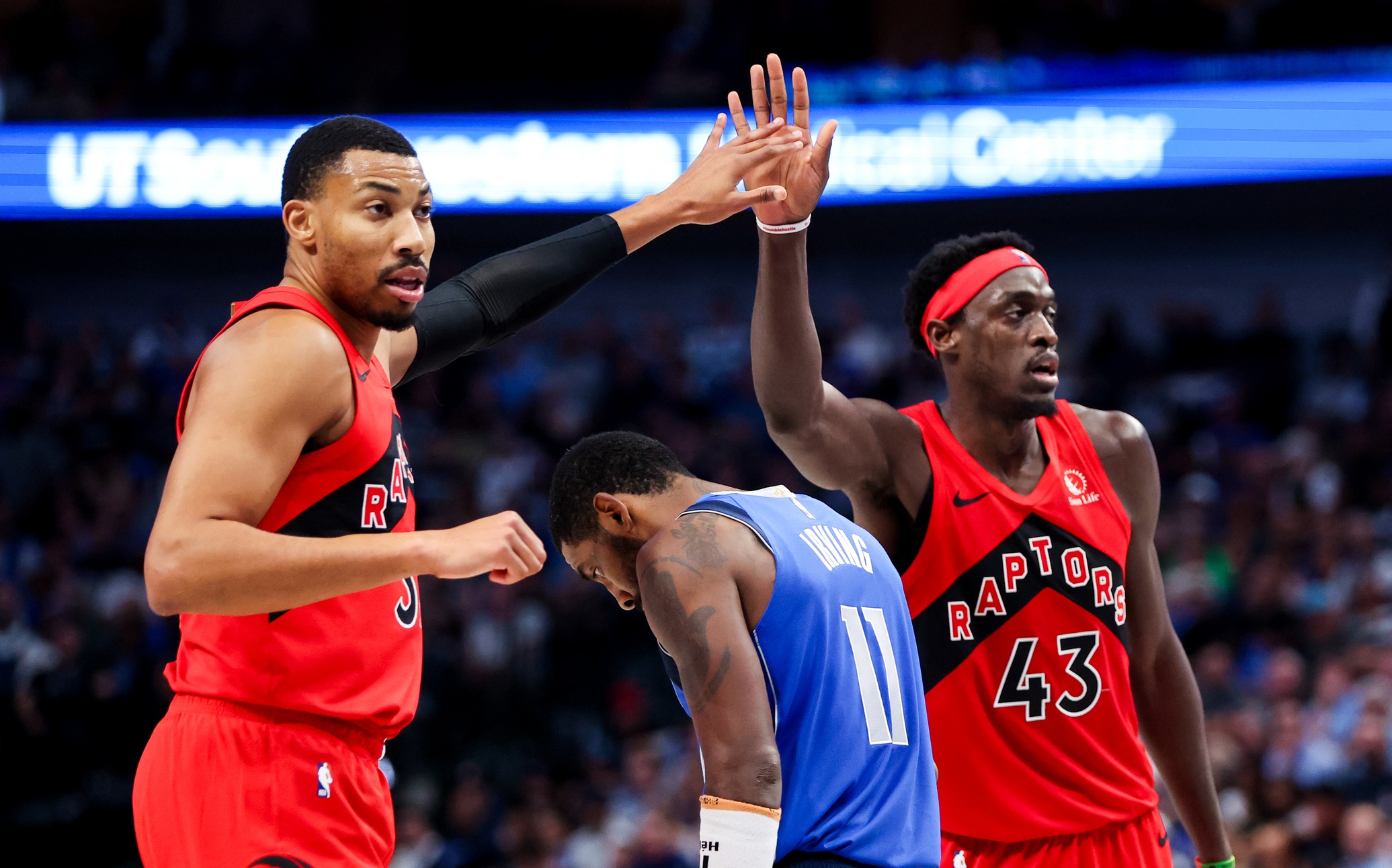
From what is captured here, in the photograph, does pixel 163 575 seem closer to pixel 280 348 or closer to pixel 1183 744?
pixel 280 348

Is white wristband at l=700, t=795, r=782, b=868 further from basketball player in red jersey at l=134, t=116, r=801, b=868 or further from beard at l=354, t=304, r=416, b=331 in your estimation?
beard at l=354, t=304, r=416, b=331

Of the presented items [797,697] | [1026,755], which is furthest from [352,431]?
[1026,755]

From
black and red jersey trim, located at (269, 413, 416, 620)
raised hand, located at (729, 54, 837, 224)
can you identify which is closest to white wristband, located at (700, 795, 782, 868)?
black and red jersey trim, located at (269, 413, 416, 620)

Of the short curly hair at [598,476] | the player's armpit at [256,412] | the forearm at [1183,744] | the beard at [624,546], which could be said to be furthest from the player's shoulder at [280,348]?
the forearm at [1183,744]

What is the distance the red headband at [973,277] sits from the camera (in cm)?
435

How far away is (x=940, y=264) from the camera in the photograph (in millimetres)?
4527

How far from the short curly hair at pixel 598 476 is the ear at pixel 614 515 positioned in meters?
0.02

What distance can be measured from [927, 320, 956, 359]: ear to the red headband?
15 millimetres

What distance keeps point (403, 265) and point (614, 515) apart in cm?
73

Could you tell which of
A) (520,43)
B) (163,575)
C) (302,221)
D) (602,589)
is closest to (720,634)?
(163,575)

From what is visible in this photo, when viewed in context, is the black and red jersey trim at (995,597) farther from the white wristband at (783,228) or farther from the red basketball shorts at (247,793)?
the red basketball shorts at (247,793)

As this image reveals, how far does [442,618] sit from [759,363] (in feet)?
26.7

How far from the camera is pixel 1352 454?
10789 mm

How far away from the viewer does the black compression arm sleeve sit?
12.4 feet
